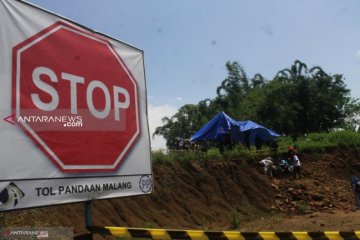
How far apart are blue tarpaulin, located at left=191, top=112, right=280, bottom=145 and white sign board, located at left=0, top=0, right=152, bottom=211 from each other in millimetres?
16608

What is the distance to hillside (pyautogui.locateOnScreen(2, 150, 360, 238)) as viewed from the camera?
482 inches

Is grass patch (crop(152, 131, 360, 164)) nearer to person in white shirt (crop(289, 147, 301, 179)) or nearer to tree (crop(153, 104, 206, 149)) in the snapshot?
person in white shirt (crop(289, 147, 301, 179))

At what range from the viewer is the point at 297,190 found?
17641mm

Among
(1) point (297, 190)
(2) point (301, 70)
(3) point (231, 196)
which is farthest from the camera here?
(2) point (301, 70)

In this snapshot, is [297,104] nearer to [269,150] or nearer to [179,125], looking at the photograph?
[269,150]

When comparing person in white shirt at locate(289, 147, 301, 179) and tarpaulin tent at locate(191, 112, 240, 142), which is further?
tarpaulin tent at locate(191, 112, 240, 142)

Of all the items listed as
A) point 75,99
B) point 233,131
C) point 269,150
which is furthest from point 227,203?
point 75,99

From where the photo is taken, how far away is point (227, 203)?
1597 cm

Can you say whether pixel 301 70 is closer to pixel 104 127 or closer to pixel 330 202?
pixel 330 202

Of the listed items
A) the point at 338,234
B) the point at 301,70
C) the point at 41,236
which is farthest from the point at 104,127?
the point at 301,70

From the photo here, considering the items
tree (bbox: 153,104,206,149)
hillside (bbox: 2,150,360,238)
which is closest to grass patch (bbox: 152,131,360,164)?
hillside (bbox: 2,150,360,238)

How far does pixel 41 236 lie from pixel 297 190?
554 inches

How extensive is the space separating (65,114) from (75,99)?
210mm

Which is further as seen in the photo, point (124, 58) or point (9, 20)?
point (124, 58)
